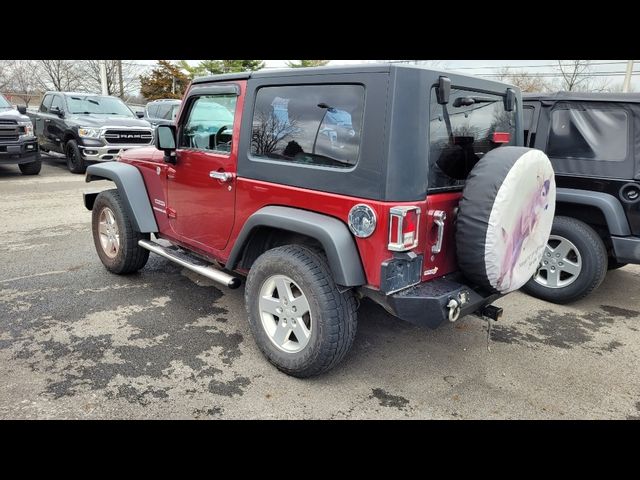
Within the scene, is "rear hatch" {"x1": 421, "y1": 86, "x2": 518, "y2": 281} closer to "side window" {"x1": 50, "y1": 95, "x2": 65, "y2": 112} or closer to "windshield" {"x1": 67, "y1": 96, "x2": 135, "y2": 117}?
"windshield" {"x1": 67, "y1": 96, "x2": 135, "y2": 117}

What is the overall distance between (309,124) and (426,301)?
134 centimetres

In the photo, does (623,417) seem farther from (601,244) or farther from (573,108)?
(573,108)

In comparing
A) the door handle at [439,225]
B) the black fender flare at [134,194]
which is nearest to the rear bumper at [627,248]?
the door handle at [439,225]

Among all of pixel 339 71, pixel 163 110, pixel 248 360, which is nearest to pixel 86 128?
pixel 163 110

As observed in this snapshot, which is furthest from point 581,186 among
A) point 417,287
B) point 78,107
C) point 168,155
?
point 78,107

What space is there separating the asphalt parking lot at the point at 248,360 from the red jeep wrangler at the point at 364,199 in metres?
0.36

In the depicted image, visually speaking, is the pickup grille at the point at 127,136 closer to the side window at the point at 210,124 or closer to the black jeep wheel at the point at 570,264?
the side window at the point at 210,124

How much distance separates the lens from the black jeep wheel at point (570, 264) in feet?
14.3

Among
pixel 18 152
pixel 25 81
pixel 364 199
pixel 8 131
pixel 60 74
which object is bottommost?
pixel 18 152

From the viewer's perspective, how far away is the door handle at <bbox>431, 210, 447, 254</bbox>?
9.14ft

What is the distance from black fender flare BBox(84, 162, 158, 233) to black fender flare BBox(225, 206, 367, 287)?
189 cm

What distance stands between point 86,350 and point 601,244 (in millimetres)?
4553

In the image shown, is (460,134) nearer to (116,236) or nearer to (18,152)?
(116,236)

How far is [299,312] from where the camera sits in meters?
3.00
